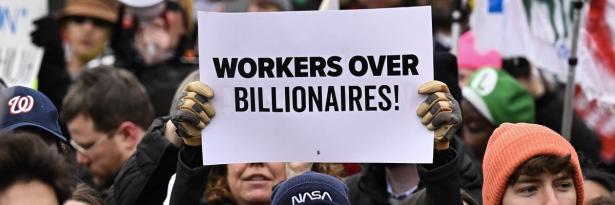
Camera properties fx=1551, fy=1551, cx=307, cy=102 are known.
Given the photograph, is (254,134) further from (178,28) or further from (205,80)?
(178,28)

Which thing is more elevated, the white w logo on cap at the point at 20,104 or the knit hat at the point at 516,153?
the white w logo on cap at the point at 20,104

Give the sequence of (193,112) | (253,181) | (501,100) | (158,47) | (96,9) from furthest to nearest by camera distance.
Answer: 1. (96,9)
2. (158,47)
3. (501,100)
4. (253,181)
5. (193,112)

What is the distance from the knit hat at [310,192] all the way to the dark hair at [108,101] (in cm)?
224

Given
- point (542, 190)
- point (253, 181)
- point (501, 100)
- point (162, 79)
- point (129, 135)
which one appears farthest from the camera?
point (162, 79)

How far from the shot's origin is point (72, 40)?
32.1 ft

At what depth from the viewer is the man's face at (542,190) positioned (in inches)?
212

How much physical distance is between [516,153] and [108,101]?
2.54 meters

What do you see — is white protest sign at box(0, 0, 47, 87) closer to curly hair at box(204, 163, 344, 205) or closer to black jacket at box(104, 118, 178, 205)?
curly hair at box(204, 163, 344, 205)

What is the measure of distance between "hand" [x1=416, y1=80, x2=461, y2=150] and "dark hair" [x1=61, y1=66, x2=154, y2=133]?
8.73 feet

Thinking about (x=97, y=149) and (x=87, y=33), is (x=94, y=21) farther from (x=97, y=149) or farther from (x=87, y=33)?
(x=97, y=149)

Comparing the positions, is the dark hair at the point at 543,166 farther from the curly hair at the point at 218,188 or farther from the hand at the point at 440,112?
the curly hair at the point at 218,188

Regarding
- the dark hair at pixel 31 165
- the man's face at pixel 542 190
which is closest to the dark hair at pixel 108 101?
the man's face at pixel 542 190

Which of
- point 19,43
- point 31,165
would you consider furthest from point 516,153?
point 19,43

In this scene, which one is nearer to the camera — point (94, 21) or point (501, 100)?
point (501, 100)
